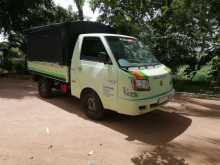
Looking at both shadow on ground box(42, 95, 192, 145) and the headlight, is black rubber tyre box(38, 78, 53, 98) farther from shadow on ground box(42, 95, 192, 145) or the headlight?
the headlight

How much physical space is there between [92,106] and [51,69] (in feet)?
7.24

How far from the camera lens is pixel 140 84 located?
546cm

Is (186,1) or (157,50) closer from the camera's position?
Answer: (186,1)

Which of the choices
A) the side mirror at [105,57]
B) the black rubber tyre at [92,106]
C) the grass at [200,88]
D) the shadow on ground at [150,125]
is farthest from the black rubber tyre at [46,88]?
the grass at [200,88]

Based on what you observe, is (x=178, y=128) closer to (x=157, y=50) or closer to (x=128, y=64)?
(x=128, y=64)

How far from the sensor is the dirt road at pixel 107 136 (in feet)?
14.6

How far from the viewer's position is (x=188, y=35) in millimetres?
12242

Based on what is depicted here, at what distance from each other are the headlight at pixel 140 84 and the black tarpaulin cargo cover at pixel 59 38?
240 cm

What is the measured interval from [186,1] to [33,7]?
10.9m

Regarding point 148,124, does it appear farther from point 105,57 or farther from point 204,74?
point 204,74

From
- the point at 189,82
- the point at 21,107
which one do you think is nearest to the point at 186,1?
the point at 189,82

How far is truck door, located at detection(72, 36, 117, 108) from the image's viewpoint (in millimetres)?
5843

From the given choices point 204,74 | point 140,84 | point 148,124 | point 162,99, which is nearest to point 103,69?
point 140,84

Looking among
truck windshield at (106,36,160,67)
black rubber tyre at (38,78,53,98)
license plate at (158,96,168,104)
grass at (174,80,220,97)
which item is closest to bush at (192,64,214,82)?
grass at (174,80,220,97)
